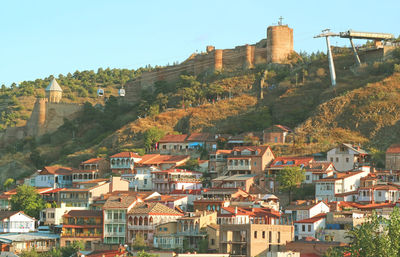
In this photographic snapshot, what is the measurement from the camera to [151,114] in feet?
340

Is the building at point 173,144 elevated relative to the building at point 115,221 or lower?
elevated

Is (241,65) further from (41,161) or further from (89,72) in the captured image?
(89,72)

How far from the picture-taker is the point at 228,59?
11212 cm

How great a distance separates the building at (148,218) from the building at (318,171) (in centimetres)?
1403

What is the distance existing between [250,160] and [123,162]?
49.1ft

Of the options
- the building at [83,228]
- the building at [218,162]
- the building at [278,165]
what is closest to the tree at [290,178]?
the building at [278,165]

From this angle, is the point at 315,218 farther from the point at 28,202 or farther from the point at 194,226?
the point at 28,202

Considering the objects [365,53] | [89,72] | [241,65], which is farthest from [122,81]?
[365,53]

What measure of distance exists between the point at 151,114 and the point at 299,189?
3444 cm

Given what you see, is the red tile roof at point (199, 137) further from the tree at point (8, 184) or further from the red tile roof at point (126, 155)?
the tree at point (8, 184)

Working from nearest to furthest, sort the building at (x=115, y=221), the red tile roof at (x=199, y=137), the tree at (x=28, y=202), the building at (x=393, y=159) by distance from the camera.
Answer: the building at (x=115, y=221), the building at (x=393, y=159), the tree at (x=28, y=202), the red tile roof at (x=199, y=137)

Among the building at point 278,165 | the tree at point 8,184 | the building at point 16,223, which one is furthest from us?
the tree at point 8,184

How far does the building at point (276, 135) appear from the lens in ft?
285

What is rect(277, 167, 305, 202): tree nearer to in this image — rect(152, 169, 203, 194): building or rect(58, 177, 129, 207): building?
rect(152, 169, 203, 194): building
